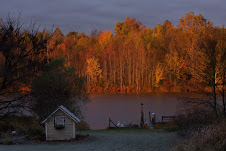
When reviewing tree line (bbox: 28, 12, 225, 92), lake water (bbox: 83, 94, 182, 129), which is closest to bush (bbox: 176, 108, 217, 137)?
lake water (bbox: 83, 94, 182, 129)

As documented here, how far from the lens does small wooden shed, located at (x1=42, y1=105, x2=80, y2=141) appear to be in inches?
796

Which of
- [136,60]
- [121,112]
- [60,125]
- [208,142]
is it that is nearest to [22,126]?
[60,125]

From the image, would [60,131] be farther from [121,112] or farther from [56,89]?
[121,112]

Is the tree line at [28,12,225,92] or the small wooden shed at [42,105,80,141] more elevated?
the tree line at [28,12,225,92]

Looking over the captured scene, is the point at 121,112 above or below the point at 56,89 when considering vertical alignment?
below

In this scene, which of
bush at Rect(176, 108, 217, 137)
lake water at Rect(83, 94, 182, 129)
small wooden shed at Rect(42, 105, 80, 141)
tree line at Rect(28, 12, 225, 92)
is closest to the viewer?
small wooden shed at Rect(42, 105, 80, 141)

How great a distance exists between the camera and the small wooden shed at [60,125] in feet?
66.3

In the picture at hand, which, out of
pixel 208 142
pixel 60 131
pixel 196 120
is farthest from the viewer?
pixel 196 120

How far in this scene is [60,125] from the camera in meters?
20.3

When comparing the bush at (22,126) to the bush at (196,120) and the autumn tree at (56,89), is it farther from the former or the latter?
the bush at (196,120)

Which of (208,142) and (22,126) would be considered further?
(22,126)

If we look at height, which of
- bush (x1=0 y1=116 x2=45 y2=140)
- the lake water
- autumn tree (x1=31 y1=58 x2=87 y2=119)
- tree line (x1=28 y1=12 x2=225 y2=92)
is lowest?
the lake water

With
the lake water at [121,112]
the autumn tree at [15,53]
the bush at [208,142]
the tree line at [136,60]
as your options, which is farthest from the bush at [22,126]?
the tree line at [136,60]

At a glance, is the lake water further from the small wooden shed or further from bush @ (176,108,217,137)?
the small wooden shed
